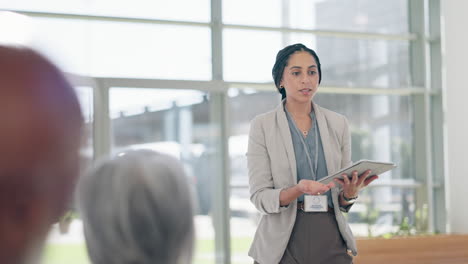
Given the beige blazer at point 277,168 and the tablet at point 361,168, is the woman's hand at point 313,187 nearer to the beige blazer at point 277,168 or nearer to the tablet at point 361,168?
the tablet at point 361,168


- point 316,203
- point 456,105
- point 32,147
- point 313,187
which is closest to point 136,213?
point 32,147

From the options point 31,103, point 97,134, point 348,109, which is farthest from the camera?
point 348,109

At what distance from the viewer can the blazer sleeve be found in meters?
2.80

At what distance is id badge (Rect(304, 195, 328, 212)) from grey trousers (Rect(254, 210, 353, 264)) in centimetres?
3

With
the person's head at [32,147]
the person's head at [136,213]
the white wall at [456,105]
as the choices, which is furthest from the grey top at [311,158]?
the white wall at [456,105]

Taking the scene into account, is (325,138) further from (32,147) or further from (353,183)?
(32,147)

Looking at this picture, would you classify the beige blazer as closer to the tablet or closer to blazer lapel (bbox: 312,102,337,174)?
blazer lapel (bbox: 312,102,337,174)

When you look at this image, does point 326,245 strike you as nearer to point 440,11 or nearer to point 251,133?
point 251,133

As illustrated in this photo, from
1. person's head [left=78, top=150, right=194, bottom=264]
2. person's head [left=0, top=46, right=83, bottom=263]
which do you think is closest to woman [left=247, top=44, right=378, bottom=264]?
person's head [left=78, top=150, right=194, bottom=264]

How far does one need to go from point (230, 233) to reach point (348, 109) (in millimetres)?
2182

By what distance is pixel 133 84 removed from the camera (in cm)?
705

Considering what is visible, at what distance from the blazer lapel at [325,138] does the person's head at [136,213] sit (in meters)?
2.18

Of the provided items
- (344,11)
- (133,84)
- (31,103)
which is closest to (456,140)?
(344,11)

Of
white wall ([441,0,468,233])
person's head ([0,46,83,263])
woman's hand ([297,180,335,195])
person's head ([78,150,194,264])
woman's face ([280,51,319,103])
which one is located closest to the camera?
person's head ([0,46,83,263])
